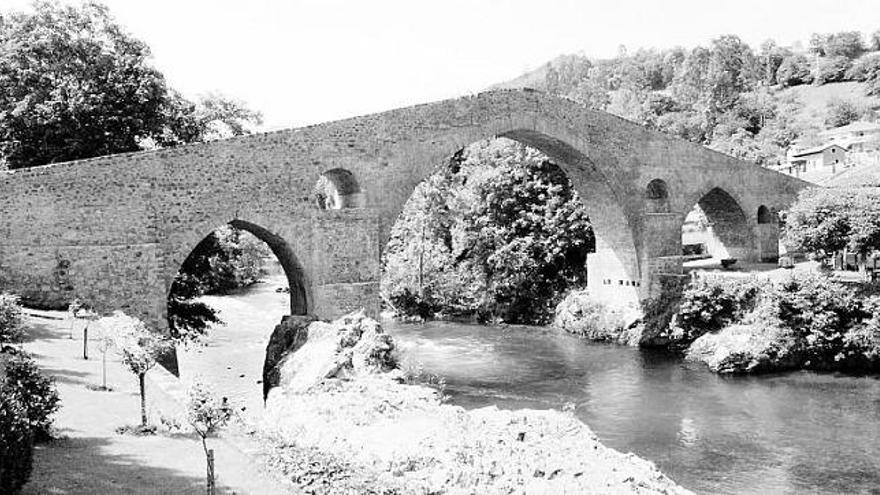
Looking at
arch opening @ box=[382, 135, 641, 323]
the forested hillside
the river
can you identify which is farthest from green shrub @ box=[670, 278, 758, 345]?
the forested hillside

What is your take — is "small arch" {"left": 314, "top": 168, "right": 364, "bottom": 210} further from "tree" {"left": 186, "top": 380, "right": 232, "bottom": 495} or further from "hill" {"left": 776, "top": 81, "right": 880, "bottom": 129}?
"hill" {"left": 776, "top": 81, "right": 880, "bottom": 129}

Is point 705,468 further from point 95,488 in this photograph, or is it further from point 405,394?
point 95,488

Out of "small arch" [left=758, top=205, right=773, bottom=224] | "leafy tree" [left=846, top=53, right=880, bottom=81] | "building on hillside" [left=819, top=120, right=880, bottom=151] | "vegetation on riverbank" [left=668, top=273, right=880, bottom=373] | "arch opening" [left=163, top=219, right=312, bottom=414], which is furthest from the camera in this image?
"leafy tree" [left=846, top=53, right=880, bottom=81]

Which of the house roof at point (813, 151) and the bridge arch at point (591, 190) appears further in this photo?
the house roof at point (813, 151)

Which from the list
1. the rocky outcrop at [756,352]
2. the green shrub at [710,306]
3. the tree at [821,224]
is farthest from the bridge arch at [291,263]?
the tree at [821,224]

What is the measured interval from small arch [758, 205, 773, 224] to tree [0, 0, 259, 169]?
26.9 metres

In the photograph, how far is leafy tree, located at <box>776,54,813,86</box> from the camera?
10169 centimetres

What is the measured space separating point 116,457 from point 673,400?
16.4m

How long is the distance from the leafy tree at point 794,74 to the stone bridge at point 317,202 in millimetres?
73738

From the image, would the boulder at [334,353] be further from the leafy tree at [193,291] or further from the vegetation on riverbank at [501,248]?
the vegetation on riverbank at [501,248]

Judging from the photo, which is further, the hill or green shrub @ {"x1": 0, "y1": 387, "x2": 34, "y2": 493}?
the hill

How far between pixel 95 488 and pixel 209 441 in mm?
2629

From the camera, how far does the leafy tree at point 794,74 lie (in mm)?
101688

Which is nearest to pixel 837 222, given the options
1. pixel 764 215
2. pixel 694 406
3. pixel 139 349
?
pixel 694 406
